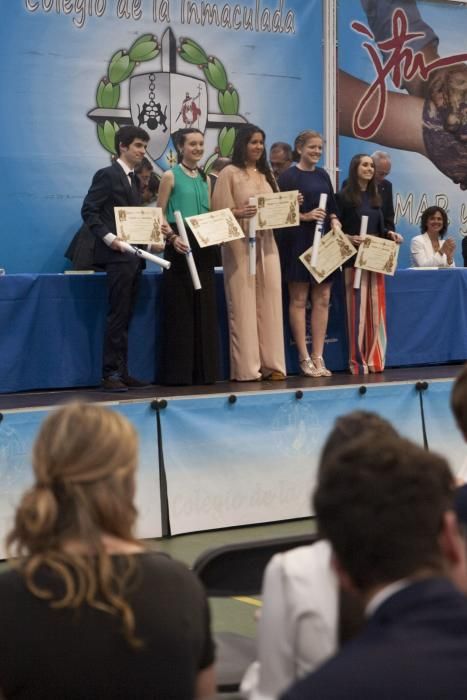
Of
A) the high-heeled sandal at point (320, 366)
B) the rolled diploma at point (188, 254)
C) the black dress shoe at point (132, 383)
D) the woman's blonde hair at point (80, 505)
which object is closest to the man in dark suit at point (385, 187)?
the high-heeled sandal at point (320, 366)

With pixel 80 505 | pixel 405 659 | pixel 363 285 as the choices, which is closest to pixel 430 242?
pixel 363 285

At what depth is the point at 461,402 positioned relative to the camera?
92.4 inches

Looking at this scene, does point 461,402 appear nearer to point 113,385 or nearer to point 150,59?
point 113,385

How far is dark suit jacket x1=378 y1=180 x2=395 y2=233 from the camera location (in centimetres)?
805

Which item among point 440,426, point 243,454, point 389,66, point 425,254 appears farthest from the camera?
point 389,66

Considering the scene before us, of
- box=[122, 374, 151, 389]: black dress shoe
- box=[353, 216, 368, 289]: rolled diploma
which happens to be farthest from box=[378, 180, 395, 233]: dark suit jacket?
box=[122, 374, 151, 389]: black dress shoe

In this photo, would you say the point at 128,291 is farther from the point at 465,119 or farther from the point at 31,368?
the point at 465,119

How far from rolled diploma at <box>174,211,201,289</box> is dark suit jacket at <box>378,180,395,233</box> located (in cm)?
159

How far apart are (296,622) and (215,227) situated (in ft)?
16.6

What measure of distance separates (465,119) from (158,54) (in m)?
3.12

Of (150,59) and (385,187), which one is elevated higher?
(150,59)

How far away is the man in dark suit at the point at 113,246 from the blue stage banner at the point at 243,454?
3.39 feet

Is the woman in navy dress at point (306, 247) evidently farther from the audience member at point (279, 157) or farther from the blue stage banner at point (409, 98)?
the blue stage banner at point (409, 98)

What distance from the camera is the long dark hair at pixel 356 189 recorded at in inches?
305
